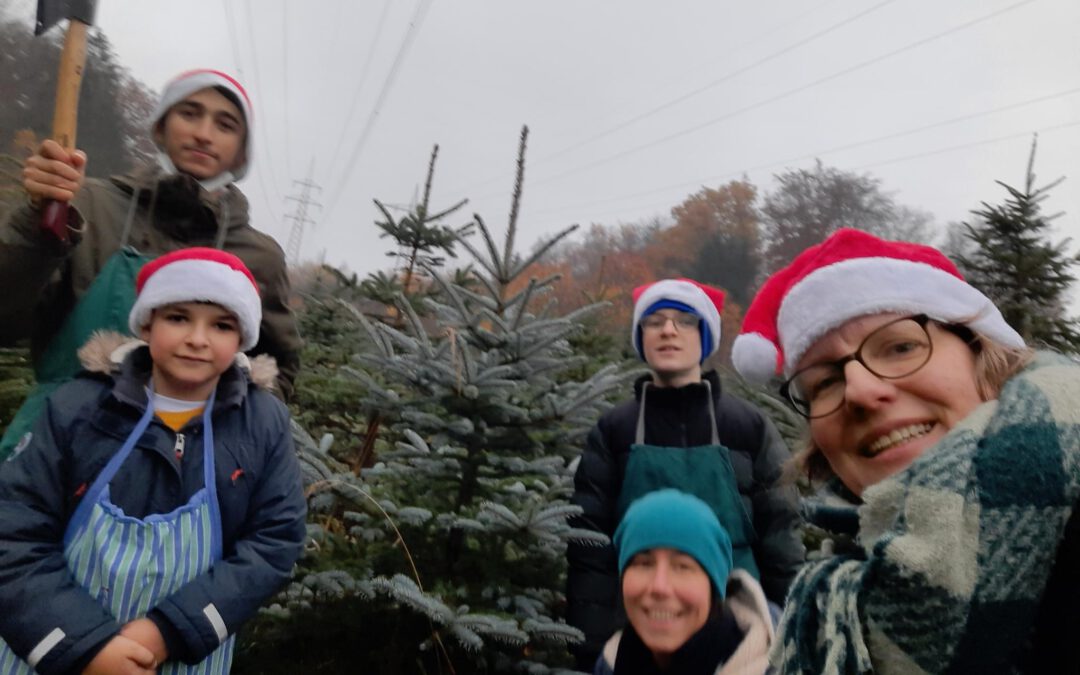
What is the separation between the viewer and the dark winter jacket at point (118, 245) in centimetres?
198

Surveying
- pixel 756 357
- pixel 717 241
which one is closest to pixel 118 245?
pixel 756 357

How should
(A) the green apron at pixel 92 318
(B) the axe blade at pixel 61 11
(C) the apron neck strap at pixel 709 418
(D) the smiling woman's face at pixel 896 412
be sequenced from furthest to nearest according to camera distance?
(C) the apron neck strap at pixel 709 418
(A) the green apron at pixel 92 318
(B) the axe blade at pixel 61 11
(D) the smiling woman's face at pixel 896 412

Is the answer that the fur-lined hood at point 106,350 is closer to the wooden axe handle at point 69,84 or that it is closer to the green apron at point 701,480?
the wooden axe handle at point 69,84

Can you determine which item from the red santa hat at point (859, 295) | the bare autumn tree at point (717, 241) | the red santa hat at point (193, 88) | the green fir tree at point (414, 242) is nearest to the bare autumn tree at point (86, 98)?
the green fir tree at point (414, 242)

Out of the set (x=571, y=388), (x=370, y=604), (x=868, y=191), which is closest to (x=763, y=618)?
(x=571, y=388)

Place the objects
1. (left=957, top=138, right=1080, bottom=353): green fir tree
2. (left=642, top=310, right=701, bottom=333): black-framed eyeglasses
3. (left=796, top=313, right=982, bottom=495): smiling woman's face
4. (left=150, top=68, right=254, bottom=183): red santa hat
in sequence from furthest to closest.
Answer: (left=957, top=138, right=1080, bottom=353): green fir tree, (left=642, top=310, right=701, bottom=333): black-framed eyeglasses, (left=150, top=68, right=254, bottom=183): red santa hat, (left=796, top=313, right=982, bottom=495): smiling woman's face

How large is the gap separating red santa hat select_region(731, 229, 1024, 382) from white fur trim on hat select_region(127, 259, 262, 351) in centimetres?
156

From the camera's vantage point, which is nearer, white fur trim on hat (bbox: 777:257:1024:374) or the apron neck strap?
white fur trim on hat (bbox: 777:257:1024:374)

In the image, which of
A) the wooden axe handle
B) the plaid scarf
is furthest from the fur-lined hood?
the plaid scarf

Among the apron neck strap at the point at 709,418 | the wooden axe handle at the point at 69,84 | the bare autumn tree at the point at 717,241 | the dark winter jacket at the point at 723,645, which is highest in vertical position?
the bare autumn tree at the point at 717,241

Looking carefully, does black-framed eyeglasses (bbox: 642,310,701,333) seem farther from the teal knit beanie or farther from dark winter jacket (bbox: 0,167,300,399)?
dark winter jacket (bbox: 0,167,300,399)

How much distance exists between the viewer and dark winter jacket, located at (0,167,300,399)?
1.98 meters

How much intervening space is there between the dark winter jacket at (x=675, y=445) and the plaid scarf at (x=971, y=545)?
5.96ft

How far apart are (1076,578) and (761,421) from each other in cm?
218
